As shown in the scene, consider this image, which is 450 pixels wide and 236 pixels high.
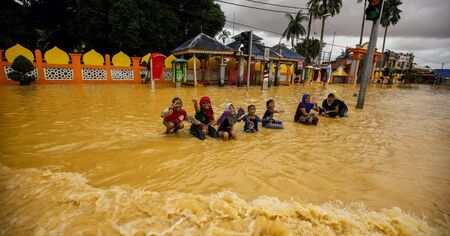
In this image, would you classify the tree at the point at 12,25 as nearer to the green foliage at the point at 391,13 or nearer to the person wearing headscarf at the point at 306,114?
the person wearing headscarf at the point at 306,114

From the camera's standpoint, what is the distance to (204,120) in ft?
17.2

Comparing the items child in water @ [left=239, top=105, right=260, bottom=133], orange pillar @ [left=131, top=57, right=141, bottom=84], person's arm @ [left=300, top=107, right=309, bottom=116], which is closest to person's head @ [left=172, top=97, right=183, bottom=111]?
child in water @ [left=239, top=105, right=260, bottom=133]

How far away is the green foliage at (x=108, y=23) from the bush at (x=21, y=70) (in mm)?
6998

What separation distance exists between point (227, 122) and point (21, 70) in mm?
13846

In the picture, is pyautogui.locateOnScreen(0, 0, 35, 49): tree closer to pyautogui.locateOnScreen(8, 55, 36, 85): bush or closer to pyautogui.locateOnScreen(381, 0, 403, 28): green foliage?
pyautogui.locateOnScreen(8, 55, 36, 85): bush

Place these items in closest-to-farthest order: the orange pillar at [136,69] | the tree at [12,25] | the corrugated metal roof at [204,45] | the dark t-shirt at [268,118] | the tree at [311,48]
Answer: the dark t-shirt at [268,118] < the corrugated metal roof at [204,45] < the tree at [12,25] < the orange pillar at [136,69] < the tree at [311,48]

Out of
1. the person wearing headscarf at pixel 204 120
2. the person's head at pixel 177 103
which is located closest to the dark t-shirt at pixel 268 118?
the person wearing headscarf at pixel 204 120

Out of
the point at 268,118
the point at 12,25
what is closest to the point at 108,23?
the point at 12,25

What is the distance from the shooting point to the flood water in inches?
91.7

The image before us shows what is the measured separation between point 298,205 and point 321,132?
12.5 feet

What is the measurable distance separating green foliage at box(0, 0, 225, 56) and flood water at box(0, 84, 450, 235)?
49.6ft

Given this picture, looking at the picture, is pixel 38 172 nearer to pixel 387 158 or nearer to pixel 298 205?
pixel 298 205

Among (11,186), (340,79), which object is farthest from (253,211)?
(340,79)

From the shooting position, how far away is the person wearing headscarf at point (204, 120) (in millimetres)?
5008
